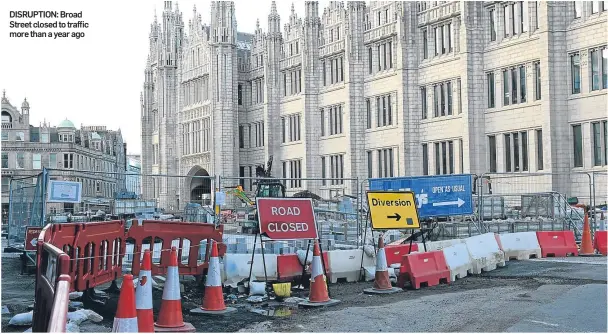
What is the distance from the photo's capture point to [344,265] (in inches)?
567

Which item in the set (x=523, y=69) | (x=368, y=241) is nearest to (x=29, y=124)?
(x=523, y=69)

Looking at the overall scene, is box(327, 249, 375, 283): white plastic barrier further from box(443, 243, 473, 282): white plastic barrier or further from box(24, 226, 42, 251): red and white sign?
box(24, 226, 42, 251): red and white sign

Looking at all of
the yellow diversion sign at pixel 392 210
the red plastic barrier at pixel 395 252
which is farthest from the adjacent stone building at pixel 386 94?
the yellow diversion sign at pixel 392 210

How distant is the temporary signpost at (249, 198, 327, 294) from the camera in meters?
13.0

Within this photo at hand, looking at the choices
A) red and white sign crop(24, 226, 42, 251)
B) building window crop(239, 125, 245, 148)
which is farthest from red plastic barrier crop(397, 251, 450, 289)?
building window crop(239, 125, 245, 148)

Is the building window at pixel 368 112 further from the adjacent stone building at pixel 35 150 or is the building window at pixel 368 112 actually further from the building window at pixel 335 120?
the adjacent stone building at pixel 35 150

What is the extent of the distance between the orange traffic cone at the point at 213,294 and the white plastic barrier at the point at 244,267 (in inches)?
102

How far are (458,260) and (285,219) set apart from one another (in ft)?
11.7

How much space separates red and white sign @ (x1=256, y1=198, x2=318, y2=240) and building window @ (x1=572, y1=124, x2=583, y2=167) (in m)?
23.3

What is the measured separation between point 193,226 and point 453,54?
28203mm

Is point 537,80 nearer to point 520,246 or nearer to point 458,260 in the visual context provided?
point 520,246

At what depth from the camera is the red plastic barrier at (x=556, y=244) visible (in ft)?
60.8

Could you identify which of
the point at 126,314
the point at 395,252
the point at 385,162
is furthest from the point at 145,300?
the point at 385,162

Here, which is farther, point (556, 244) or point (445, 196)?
point (445, 196)
